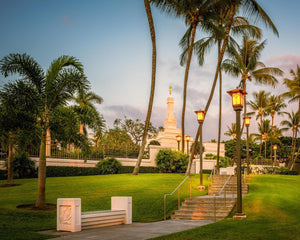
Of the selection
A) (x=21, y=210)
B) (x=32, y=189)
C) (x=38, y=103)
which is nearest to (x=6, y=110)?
(x=38, y=103)

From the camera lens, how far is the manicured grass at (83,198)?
37.3ft

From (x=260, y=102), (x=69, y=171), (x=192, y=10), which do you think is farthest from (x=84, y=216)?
(x=260, y=102)

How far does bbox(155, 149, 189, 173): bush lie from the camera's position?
3081 centimetres

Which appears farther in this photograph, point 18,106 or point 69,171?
point 69,171

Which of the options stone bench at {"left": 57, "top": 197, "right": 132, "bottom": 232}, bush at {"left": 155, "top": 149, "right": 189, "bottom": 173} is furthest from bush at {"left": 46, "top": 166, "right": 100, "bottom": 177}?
stone bench at {"left": 57, "top": 197, "right": 132, "bottom": 232}

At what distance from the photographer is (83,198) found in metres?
16.2

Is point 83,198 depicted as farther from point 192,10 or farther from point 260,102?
point 260,102

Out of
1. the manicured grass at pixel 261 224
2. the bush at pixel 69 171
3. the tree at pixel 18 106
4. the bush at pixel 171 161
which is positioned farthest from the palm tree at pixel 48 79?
the bush at pixel 171 161

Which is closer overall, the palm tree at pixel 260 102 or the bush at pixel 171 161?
the bush at pixel 171 161

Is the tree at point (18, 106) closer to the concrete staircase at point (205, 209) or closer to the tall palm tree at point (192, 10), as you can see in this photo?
the concrete staircase at point (205, 209)

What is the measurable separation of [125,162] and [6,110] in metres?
17.5

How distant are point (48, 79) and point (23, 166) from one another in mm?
9708

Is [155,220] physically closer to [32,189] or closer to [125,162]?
[32,189]

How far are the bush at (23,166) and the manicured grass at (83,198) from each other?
161cm
